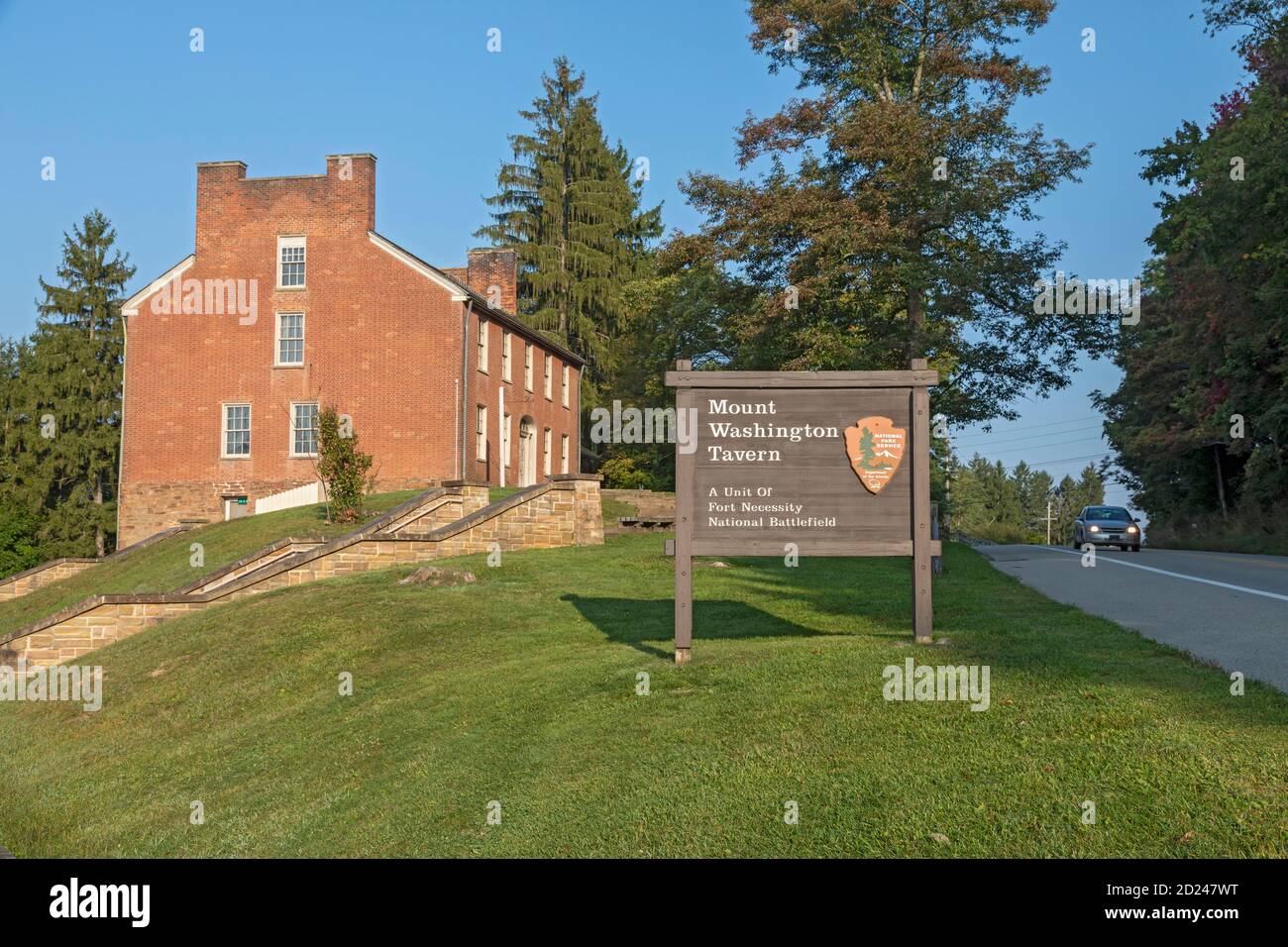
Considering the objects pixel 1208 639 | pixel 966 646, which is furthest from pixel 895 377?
pixel 1208 639

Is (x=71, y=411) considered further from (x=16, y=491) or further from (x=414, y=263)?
(x=414, y=263)

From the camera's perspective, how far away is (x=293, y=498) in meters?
35.4

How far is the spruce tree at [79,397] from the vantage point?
58.1m

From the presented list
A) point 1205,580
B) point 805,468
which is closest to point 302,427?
point 1205,580

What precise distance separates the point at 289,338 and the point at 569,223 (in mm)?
26958

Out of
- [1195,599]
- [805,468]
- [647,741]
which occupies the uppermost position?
[805,468]

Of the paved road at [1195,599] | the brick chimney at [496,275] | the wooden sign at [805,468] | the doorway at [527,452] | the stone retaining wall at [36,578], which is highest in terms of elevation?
the brick chimney at [496,275]

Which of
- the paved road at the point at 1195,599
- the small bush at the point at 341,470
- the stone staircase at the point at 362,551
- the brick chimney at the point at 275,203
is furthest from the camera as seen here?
the brick chimney at the point at 275,203

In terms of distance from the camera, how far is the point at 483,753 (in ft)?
28.1

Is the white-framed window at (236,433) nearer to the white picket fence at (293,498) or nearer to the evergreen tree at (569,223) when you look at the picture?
the white picket fence at (293,498)

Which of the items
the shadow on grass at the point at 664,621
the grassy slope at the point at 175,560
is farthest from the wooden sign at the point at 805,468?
the grassy slope at the point at 175,560

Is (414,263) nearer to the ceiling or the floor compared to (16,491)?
nearer to the ceiling

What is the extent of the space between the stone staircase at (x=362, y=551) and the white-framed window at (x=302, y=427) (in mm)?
13407

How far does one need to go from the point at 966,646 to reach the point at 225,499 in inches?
1314
